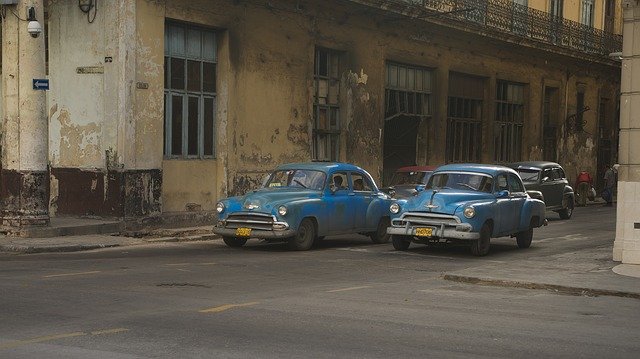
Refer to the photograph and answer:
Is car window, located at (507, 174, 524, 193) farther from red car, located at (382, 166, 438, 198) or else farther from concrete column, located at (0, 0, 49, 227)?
concrete column, located at (0, 0, 49, 227)

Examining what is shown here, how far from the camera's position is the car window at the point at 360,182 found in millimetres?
20016

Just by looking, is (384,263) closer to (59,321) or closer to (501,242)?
(501,242)

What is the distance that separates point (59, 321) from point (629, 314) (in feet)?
20.6

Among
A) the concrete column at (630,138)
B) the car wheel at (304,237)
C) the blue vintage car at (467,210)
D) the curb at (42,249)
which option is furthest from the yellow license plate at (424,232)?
the curb at (42,249)

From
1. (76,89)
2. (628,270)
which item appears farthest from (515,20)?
(628,270)

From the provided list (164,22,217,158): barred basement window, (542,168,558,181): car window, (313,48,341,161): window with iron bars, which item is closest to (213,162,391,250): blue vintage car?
(164,22,217,158): barred basement window

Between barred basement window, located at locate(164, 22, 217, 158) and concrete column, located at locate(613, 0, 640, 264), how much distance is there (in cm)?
1143

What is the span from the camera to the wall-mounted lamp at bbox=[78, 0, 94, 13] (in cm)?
2262

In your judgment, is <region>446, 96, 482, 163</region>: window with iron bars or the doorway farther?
<region>446, 96, 482, 163</region>: window with iron bars

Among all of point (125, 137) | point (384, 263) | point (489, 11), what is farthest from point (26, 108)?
point (489, 11)

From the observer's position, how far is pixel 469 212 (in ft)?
57.8

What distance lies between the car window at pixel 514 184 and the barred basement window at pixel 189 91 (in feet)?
28.0

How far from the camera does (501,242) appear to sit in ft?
70.6

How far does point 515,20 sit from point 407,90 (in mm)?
7513
